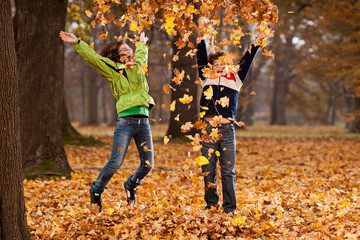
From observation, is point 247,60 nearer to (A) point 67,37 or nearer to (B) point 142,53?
(B) point 142,53

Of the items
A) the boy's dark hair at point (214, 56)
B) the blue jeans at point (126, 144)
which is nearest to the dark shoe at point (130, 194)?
the blue jeans at point (126, 144)

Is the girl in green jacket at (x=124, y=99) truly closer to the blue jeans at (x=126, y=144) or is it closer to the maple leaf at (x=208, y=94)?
the blue jeans at (x=126, y=144)

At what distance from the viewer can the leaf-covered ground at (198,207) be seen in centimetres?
359

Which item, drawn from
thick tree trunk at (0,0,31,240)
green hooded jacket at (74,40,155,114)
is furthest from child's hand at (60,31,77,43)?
thick tree trunk at (0,0,31,240)

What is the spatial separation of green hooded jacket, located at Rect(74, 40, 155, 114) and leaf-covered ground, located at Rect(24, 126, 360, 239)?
910mm

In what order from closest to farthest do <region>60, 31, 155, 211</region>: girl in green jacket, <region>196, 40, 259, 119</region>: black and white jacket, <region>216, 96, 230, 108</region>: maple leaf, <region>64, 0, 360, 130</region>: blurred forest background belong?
1. <region>216, 96, 230, 108</region>: maple leaf
2. <region>196, 40, 259, 119</region>: black and white jacket
3. <region>60, 31, 155, 211</region>: girl in green jacket
4. <region>64, 0, 360, 130</region>: blurred forest background

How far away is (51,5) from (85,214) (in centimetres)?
400

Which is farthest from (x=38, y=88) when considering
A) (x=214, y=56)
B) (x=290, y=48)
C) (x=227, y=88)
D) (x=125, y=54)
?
(x=290, y=48)

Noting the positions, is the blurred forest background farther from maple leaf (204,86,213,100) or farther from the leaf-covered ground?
the leaf-covered ground

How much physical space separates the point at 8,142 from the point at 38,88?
3658 millimetres

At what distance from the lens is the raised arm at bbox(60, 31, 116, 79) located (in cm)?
390

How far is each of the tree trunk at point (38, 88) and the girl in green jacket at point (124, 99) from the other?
2.78 m

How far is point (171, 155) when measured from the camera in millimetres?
10320

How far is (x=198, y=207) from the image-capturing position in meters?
4.30
